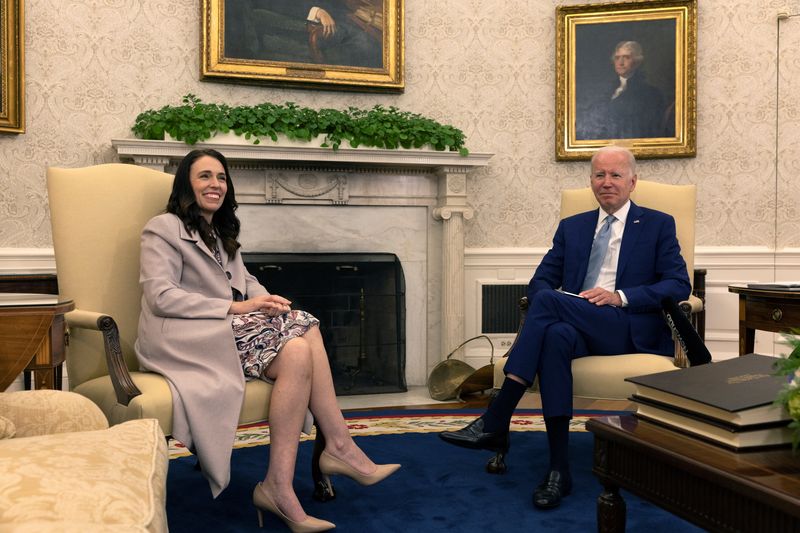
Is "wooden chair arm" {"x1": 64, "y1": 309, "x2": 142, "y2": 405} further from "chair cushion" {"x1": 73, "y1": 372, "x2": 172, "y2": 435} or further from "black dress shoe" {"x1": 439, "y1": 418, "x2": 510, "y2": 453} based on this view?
"black dress shoe" {"x1": 439, "y1": 418, "x2": 510, "y2": 453}

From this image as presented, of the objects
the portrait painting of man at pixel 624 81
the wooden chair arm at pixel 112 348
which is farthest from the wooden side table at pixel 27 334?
the portrait painting of man at pixel 624 81

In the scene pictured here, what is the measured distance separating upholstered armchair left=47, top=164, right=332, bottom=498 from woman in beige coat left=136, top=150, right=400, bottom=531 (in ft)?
0.38

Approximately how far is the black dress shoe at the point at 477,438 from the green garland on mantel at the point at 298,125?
8.18 ft

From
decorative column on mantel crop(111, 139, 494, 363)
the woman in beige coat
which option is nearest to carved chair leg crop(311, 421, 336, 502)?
the woman in beige coat

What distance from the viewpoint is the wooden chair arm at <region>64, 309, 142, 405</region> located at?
2523 mm

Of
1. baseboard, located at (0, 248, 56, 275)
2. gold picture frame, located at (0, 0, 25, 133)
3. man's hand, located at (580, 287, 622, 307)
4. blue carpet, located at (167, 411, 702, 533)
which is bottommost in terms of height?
blue carpet, located at (167, 411, 702, 533)

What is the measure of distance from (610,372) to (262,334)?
1385 mm

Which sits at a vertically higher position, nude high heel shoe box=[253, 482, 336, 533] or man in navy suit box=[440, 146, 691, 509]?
man in navy suit box=[440, 146, 691, 509]

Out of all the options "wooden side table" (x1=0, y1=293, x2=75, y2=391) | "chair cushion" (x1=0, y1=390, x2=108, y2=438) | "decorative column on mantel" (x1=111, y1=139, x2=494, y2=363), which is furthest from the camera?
"decorative column on mantel" (x1=111, y1=139, x2=494, y2=363)

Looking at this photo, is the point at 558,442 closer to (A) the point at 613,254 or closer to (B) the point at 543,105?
(A) the point at 613,254

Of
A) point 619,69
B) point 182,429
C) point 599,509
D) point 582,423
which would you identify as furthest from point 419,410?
point 619,69

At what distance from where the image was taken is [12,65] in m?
4.82

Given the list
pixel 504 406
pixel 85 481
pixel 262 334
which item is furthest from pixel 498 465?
pixel 85 481

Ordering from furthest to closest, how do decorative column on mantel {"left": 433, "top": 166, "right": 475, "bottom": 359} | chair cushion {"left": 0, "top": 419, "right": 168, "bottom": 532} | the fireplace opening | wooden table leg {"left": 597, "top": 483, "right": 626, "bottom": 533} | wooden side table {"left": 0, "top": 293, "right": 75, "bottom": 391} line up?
1. decorative column on mantel {"left": 433, "top": 166, "right": 475, "bottom": 359}
2. the fireplace opening
3. wooden side table {"left": 0, "top": 293, "right": 75, "bottom": 391}
4. wooden table leg {"left": 597, "top": 483, "right": 626, "bottom": 533}
5. chair cushion {"left": 0, "top": 419, "right": 168, "bottom": 532}
